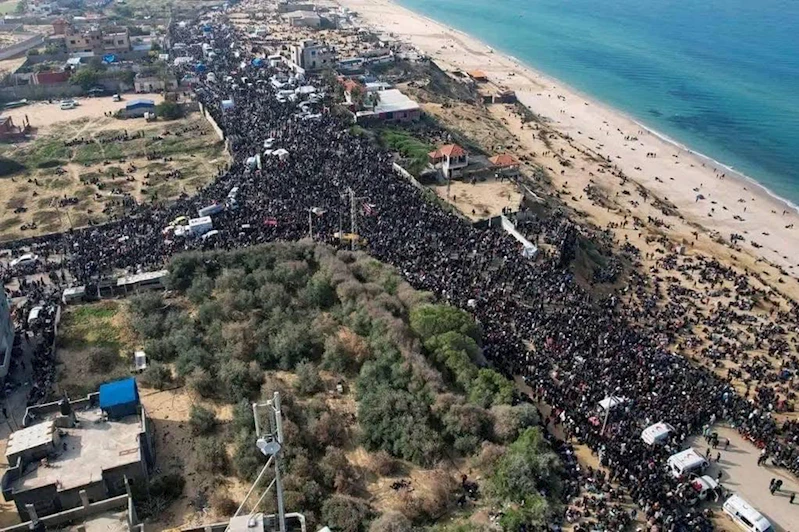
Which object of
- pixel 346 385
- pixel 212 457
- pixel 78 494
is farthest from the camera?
pixel 346 385

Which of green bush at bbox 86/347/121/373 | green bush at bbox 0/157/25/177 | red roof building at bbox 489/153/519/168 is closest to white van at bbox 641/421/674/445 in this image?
green bush at bbox 86/347/121/373

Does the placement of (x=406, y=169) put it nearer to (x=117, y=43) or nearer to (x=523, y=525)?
(x=523, y=525)

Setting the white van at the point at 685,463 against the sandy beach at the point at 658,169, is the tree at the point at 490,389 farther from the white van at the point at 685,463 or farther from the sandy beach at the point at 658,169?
the sandy beach at the point at 658,169

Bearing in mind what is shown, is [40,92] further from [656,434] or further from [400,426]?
[656,434]

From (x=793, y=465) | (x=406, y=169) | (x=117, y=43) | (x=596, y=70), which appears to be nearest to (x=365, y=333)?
(x=793, y=465)

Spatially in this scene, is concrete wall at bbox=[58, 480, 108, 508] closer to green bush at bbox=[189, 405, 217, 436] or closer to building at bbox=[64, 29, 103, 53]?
green bush at bbox=[189, 405, 217, 436]

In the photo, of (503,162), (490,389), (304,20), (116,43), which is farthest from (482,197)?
(304,20)
